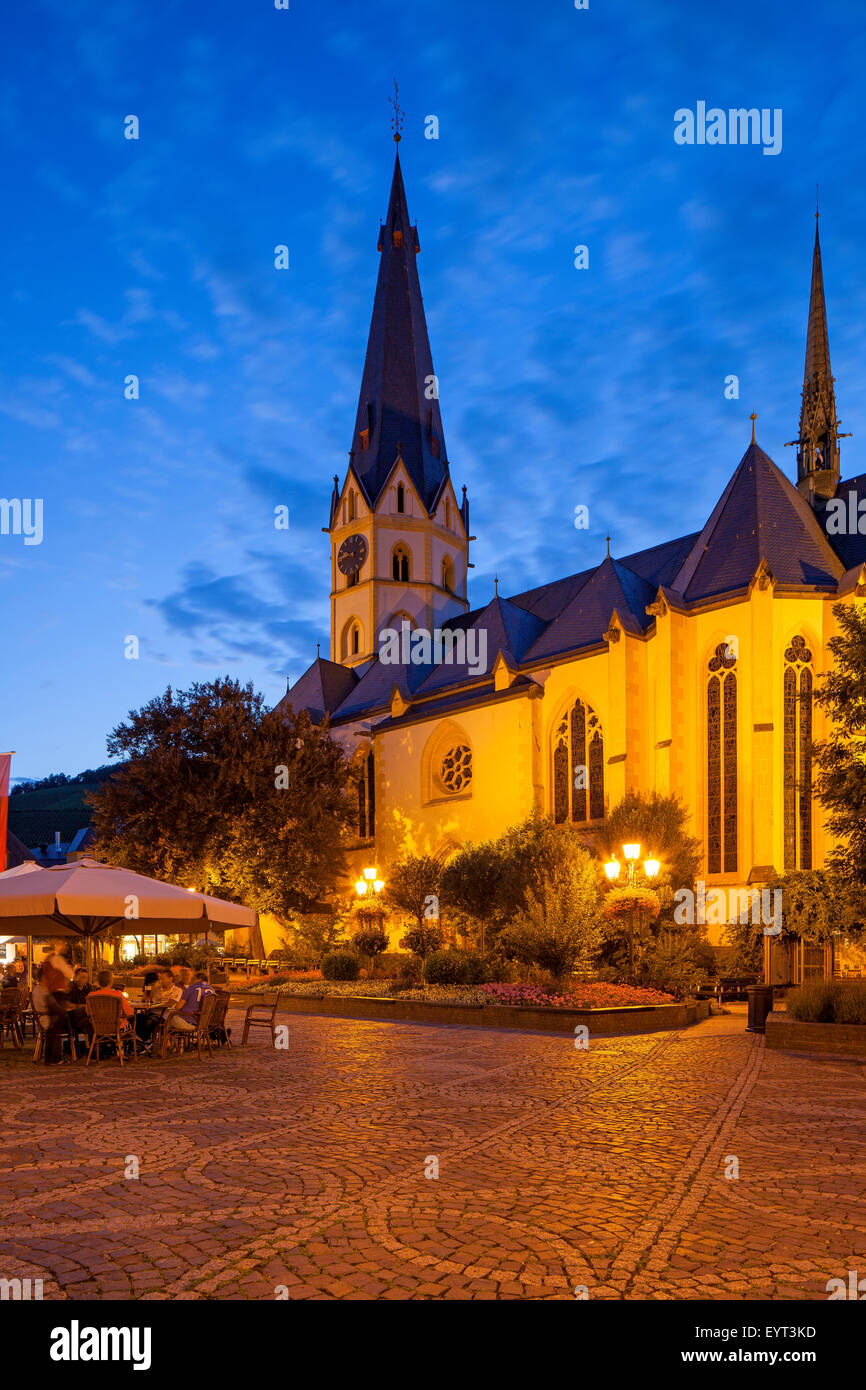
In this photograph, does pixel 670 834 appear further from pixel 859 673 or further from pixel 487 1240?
pixel 487 1240

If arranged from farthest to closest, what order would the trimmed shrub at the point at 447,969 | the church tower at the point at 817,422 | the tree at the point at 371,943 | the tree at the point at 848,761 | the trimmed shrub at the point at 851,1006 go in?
the church tower at the point at 817,422 < the tree at the point at 371,943 < the trimmed shrub at the point at 447,969 < the tree at the point at 848,761 < the trimmed shrub at the point at 851,1006

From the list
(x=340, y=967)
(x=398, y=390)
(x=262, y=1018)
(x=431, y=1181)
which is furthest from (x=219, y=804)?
(x=398, y=390)

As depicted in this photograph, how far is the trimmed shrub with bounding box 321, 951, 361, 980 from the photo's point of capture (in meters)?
29.7

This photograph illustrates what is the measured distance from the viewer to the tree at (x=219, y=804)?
3597 centimetres

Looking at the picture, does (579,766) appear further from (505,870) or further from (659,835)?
(505,870)

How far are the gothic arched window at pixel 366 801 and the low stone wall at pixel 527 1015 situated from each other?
27539 mm

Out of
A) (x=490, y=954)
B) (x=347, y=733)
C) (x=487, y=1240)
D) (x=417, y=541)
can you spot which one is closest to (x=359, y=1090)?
(x=487, y=1240)

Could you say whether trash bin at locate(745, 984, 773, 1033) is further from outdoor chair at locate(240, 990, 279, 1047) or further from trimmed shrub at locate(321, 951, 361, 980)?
trimmed shrub at locate(321, 951, 361, 980)

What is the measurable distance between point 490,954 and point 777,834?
39.5 feet

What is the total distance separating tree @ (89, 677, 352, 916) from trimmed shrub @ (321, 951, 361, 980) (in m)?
6.99

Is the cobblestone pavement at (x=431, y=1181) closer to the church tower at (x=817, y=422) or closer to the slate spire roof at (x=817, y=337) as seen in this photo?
the church tower at (x=817, y=422)

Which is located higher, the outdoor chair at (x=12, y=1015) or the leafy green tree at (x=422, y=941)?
the outdoor chair at (x=12, y=1015)

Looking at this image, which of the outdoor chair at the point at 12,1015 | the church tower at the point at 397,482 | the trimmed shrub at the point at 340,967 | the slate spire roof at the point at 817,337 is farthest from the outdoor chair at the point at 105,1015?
the church tower at the point at 397,482
